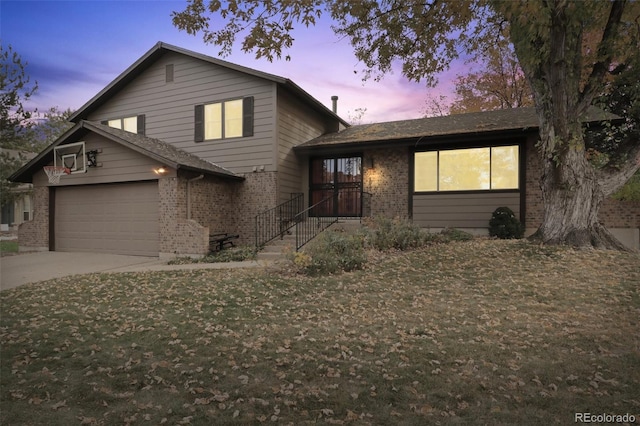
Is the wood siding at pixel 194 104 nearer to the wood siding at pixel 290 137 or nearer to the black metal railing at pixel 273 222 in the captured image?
the wood siding at pixel 290 137

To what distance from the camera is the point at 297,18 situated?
6.41 meters

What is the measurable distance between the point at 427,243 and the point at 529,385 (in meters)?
7.10

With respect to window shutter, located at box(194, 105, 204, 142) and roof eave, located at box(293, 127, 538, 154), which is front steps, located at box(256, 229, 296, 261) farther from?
window shutter, located at box(194, 105, 204, 142)

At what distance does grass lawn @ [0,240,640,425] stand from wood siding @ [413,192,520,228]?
459 centimetres

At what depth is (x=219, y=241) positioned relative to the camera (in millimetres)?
11336

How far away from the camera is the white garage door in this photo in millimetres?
11508

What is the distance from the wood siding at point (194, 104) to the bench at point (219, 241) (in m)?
2.33

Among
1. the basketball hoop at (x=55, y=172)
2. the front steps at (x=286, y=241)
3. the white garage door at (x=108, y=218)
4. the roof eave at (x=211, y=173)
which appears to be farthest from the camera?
the basketball hoop at (x=55, y=172)

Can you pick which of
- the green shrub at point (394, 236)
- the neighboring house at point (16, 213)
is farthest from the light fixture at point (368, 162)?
the neighboring house at point (16, 213)

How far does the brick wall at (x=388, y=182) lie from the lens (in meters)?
12.7

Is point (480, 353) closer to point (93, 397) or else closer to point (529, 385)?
point (529, 385)

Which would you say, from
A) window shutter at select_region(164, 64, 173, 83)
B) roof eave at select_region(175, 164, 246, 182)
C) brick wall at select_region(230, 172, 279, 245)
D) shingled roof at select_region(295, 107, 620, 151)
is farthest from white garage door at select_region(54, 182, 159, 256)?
shingled roof at select_region(295, 107, 620, 151)

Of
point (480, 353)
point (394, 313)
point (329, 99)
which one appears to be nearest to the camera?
point (480, 353)

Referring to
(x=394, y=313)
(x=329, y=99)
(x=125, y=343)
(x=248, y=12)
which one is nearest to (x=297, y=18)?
(x=248, y=12)
